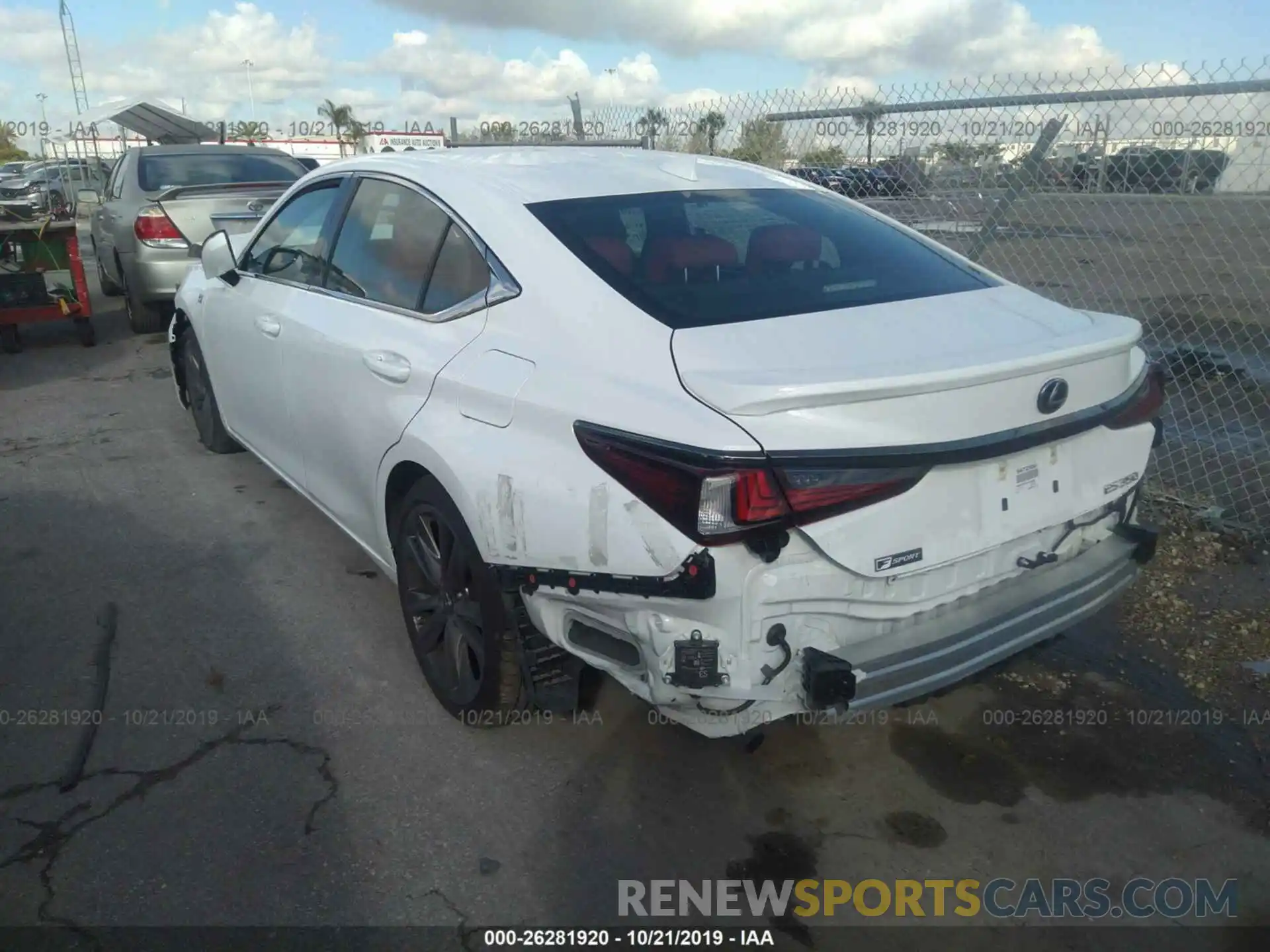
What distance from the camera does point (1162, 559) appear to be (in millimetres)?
4418

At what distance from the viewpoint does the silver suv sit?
28.6ft

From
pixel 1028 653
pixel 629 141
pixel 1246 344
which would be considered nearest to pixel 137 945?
pixel 1028 653

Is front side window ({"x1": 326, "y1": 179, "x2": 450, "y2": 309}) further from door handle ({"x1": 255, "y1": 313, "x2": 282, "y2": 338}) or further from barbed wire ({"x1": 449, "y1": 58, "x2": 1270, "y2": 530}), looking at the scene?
barbed wire ({"x1": 449, "y1": 58, "x2": 1270, "y2": 530})

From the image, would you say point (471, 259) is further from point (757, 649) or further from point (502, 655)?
point (757, 649)

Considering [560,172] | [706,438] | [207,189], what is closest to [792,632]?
[706,438]

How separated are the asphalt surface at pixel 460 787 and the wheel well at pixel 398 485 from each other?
2.08 ft

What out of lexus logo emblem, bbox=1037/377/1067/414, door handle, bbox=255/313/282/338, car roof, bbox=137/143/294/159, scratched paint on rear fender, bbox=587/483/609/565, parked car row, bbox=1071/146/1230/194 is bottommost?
scratched paint on rear fender, bbox=587/483/609/565

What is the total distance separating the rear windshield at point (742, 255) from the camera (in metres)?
2.78

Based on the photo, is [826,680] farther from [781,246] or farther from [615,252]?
[781,246]

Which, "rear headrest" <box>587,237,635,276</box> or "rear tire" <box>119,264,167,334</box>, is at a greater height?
"rear headrest" <box>587,237,635,276</box>

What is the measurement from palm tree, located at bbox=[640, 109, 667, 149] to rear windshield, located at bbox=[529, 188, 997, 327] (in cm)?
478

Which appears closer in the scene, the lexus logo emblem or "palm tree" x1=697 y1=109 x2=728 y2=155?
the lexus logo emblem

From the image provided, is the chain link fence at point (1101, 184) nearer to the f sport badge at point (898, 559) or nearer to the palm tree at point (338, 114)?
the f sport badge at point (898, 559)

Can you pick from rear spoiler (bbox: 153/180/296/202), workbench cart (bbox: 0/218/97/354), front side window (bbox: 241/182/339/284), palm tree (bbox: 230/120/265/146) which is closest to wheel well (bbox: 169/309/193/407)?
front side window (bbox: 241/182/339/284)
